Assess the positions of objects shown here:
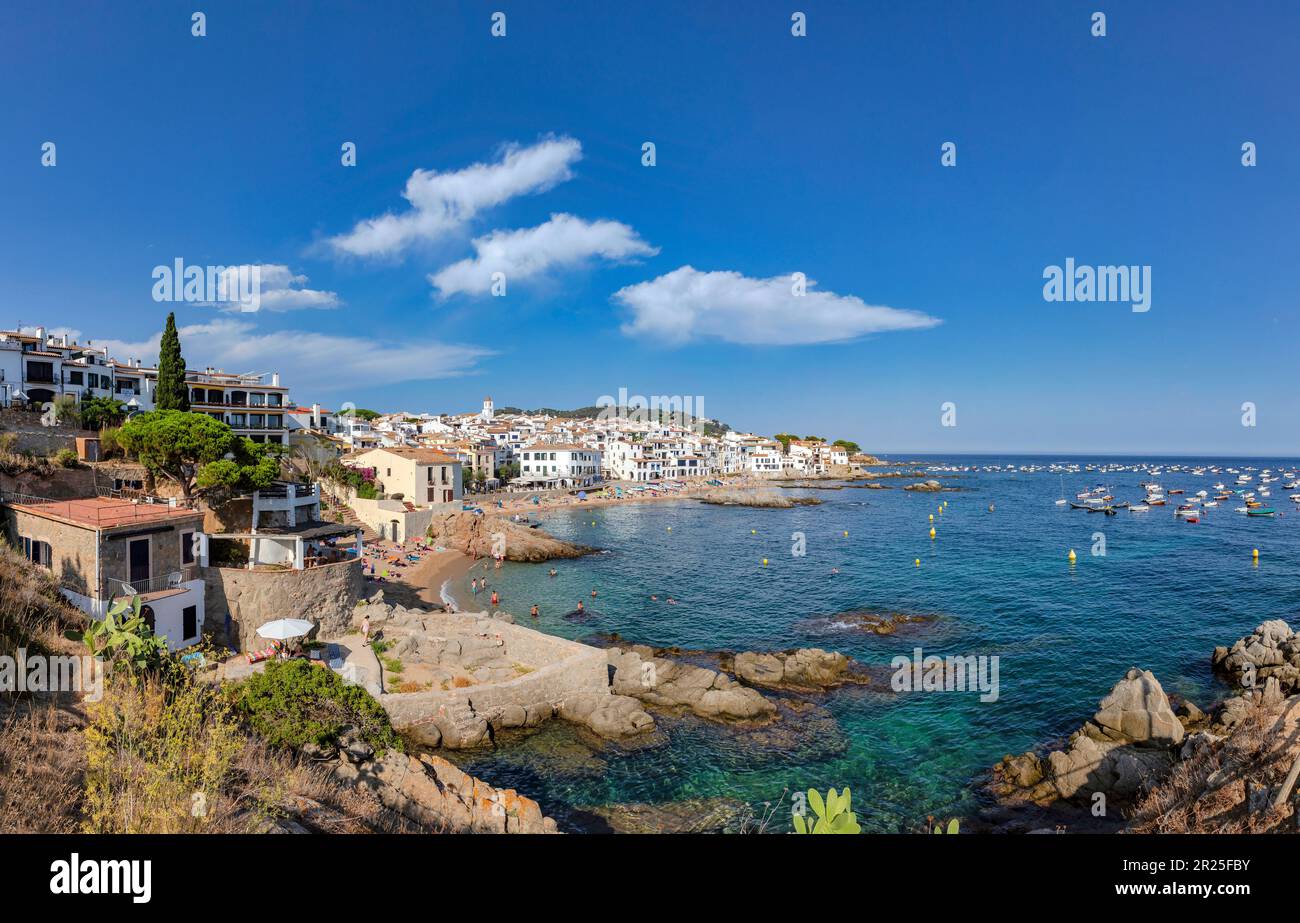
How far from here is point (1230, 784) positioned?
10594mm

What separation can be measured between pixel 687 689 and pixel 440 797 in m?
11.3

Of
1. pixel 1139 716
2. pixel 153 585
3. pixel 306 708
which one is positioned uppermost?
pixel 153 585

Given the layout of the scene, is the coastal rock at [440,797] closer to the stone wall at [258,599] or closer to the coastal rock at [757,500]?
the stone wall at [258,599]

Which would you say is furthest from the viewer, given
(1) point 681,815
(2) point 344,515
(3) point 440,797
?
(2) point 344,515

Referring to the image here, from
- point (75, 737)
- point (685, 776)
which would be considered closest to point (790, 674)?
point (685, 776)

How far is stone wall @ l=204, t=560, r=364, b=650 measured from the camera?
22453 millimetres

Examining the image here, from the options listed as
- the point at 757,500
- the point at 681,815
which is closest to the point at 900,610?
the point at 681,815

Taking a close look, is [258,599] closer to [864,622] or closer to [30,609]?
→ [30,609]

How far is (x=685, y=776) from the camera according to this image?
58.0 ft

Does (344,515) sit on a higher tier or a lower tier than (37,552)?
lower

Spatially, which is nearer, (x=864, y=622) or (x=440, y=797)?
(x=440, y=797)

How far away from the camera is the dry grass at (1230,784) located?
9133mm

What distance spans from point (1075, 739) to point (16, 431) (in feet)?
152

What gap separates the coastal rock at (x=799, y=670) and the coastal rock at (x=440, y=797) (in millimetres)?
→ 12162
